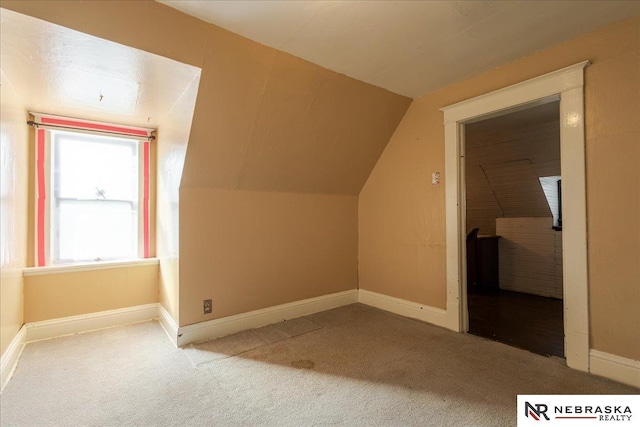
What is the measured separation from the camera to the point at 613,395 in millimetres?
1746

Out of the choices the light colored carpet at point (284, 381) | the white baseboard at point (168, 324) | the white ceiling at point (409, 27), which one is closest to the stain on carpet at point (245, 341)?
the light colored carpet at point (284, 381)

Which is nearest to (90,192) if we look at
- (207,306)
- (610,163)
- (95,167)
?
(95,167)

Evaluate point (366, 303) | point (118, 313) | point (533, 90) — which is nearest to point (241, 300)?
point (118, 313)

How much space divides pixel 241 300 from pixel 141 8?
92.5 inches

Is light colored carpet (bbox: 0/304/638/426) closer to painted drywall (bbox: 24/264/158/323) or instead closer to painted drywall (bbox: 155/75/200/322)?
painted drywall (bbox: 24/264/158/323)

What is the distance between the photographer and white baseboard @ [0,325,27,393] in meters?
1.93

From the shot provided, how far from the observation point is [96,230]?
3.09 m

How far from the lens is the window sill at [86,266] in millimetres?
2662

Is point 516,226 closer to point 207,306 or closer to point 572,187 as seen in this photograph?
point 572,187

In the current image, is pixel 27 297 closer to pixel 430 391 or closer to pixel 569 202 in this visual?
pixel 430 391

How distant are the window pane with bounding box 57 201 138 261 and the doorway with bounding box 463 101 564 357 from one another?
3577 millimetres

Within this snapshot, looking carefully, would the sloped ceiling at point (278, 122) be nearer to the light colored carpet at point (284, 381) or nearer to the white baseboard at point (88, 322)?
the light colored carpet at point (284, 381)

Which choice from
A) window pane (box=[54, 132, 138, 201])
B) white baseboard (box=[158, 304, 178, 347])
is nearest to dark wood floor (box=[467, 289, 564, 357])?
white baseboard (box=[158, 304, 178, 347])

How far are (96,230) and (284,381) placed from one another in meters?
2.57
